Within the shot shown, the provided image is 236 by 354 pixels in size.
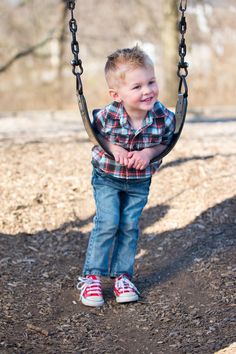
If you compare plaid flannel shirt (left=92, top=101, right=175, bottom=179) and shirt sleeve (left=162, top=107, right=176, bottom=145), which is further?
shirt sleeve (left=162, top=107, right=176, bottom=145)

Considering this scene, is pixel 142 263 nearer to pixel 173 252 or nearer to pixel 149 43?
pixel 173 252

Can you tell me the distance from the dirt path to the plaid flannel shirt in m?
0.81

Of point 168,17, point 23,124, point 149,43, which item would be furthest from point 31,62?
point 23,124

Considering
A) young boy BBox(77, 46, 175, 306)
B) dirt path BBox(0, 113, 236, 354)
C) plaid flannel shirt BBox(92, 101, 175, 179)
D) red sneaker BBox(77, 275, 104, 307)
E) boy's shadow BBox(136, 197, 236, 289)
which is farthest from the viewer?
boy's shadow BBox(136, 197, 236, 289)

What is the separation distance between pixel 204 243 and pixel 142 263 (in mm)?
489

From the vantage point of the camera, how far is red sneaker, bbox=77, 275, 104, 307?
4.09 meters

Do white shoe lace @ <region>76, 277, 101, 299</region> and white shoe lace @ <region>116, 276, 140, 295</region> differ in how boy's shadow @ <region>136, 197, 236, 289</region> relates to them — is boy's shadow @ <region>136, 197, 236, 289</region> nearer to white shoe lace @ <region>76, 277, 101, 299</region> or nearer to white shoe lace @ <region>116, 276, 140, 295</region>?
white shoe lace @ <region>116, 276, 140, 295</region>

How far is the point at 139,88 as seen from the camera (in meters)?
3.76

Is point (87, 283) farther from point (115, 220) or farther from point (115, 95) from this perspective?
point (115, 95)

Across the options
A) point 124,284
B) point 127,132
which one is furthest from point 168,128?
point 124,284

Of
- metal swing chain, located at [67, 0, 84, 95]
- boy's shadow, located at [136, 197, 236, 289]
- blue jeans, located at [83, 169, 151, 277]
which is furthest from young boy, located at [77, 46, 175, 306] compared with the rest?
boy's shadow, located at [136, 197, 236, 289]

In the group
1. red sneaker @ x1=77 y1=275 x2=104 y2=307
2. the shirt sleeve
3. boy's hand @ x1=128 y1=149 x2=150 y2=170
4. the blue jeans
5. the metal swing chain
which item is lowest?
red sneaker @ x1=77 y1=275 x2=104 y2=307

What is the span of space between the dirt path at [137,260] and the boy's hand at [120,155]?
88 cm

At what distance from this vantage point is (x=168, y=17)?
13.0 meters
